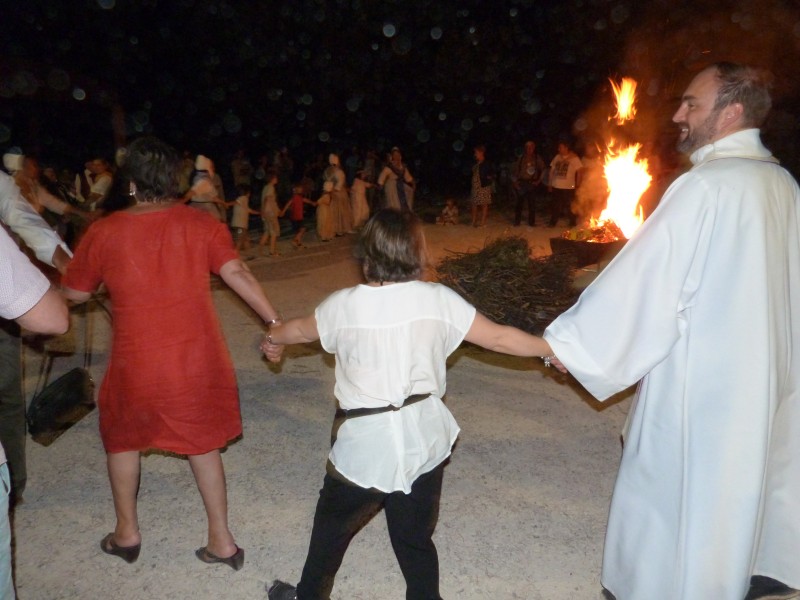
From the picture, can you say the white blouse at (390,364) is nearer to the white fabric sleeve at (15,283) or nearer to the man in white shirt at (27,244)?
the white fabric sleeve at (15,283)

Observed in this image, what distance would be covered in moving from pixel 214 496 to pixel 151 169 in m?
1.52

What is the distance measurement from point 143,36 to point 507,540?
79.9 ft

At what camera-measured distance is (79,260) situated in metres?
2.83

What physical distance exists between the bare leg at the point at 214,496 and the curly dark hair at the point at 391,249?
4.20ft

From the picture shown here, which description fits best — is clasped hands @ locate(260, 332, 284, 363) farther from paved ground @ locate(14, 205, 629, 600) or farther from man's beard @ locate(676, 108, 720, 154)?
man's beard @ locate(676, 108, 720, 154)

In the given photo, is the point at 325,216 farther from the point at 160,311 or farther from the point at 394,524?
the point at 394,524

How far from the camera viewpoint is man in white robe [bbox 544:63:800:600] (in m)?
2.38

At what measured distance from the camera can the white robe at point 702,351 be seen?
2377mm

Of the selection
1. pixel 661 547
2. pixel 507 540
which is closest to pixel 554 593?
pixel 507 540

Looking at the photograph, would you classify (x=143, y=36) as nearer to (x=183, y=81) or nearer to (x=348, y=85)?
(x=183, y=81)

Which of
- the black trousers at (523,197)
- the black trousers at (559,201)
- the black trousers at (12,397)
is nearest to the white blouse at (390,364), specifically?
the black trousers at (12,397)

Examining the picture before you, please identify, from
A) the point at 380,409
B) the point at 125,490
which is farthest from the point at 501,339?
the point at 125,490

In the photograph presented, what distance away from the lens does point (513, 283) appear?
6.28m

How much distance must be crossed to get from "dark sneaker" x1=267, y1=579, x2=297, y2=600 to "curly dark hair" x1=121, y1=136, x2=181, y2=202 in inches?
70.3
